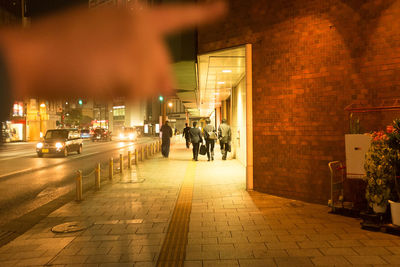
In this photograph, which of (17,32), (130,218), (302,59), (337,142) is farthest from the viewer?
(17,32)

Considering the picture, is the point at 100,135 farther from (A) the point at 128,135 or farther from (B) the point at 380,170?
(B) the point at 380,170

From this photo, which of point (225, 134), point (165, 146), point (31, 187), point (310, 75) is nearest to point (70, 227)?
point (31, 187)

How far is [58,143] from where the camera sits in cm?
1953

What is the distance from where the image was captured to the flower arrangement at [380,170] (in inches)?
194

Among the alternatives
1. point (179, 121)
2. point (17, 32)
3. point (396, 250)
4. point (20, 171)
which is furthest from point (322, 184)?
point (179, 121)

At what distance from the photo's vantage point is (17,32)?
54.9 metres

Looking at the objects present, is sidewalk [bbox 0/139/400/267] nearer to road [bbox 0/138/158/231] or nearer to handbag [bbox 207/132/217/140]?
road [bbox 0/138/158/231]

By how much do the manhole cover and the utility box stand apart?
4733 mm

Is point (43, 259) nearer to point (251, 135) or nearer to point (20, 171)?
point (251, 135)

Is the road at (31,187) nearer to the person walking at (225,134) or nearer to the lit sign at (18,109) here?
the person walking at (225,134)

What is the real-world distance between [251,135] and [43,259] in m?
5.48

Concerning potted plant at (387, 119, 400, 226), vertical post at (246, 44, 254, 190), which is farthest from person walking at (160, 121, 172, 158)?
potted plant at (387, 119, 400, 226)

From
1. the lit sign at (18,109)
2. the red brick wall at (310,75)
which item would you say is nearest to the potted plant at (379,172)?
the red brick wall at (310,75)

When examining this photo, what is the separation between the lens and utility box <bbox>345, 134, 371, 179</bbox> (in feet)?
18.2
